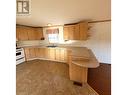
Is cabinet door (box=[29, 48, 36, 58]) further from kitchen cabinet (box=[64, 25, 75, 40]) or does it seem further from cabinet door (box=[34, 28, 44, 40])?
kitchen cabinet (box=[64, 25, 75, 40])

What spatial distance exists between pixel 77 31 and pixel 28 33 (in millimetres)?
3131

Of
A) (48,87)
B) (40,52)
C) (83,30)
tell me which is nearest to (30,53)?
(40,52)

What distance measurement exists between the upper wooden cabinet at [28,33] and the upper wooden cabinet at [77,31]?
2129 millimetres

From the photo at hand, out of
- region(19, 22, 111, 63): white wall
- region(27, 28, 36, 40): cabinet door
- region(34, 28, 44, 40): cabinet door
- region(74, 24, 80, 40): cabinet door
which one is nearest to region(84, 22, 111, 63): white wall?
region(19, 22, 111, 63): white wall

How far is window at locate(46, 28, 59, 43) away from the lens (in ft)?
22.8

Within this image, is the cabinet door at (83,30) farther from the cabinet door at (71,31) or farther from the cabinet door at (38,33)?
the cabinet door at (38,33)

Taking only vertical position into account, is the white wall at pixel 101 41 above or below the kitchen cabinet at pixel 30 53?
above

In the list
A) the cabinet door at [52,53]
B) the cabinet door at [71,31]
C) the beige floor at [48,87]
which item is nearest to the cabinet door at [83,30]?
the cabinet door at [71,31]

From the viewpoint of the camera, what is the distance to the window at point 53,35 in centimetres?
694

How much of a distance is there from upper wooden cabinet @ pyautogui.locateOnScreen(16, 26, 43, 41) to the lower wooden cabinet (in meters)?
0.73
